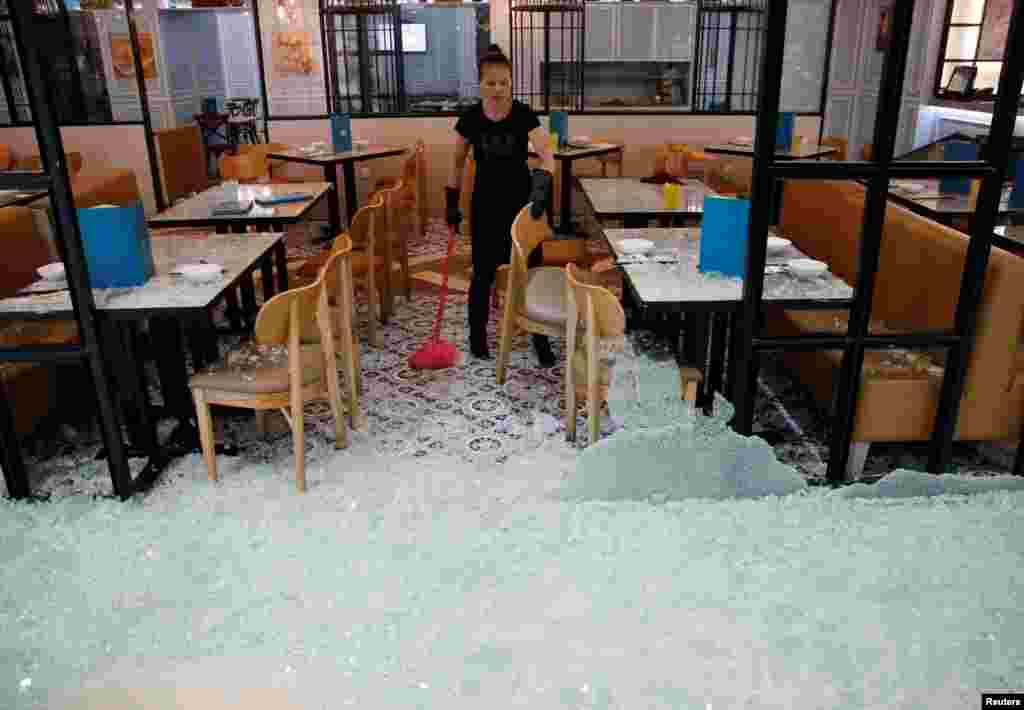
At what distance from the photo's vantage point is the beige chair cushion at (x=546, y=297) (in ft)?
11.0

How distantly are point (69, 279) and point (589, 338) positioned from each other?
1551 mm

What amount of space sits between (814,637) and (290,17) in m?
8.19

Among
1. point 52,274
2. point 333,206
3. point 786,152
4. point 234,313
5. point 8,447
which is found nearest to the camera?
point 8,447

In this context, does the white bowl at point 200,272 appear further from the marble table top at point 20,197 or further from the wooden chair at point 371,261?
the wooden chair at point 371,261

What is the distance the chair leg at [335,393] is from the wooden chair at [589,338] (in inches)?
34.3

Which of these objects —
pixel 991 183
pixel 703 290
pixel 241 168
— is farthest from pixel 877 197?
pixel 241 168

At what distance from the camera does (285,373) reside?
278 cm

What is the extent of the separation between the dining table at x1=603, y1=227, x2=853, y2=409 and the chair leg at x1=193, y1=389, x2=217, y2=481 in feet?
5.06

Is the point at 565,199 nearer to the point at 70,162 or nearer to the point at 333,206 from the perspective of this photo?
the point at 333,206

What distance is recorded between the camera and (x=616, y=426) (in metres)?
0.83

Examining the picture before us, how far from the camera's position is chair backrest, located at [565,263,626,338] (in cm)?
248

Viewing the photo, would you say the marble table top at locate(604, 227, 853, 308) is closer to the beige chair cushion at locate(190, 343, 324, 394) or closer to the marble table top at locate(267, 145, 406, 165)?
the beige chair cushion at locate(190, 343, 324, 394)

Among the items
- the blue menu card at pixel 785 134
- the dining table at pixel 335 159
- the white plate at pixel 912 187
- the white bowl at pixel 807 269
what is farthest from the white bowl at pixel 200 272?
the blue menu card at pixel 785 134

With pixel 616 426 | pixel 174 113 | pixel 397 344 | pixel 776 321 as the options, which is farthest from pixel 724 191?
pixel 174 113
